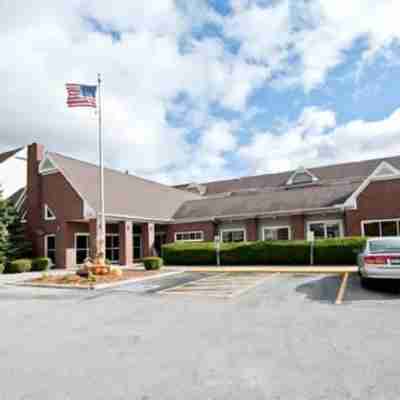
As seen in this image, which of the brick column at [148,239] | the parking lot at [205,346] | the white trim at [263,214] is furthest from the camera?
the brick column at [148,239]

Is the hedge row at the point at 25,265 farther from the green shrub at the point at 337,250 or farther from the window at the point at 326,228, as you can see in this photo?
the window at the point at 326,228

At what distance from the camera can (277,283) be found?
1410 cm

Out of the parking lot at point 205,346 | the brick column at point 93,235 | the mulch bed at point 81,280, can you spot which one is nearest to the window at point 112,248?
the brick column at point 93,235

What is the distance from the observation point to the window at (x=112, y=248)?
2729 cm

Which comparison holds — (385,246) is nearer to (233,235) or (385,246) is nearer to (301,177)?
(233,235)

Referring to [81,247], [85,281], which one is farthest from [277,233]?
[85,281]

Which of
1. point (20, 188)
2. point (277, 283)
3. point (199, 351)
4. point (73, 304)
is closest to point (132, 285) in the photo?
point (73, 304)

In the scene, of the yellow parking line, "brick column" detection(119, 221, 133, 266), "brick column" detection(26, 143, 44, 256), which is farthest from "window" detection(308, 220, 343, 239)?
"brick column" detection(26, 143, 44, 256)

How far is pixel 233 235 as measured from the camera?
88.6ft

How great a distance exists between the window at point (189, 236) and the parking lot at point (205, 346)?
628 inches

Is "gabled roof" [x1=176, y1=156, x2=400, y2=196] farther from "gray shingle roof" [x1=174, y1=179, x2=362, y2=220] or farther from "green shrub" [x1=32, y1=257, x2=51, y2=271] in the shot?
"green shrub" [x1=32, y1=257, x2=51, y2=271]

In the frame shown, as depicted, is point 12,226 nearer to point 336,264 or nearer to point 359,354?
point 336,264

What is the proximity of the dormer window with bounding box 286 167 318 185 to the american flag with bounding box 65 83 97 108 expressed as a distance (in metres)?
29.2

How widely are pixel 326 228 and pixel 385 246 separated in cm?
1184
